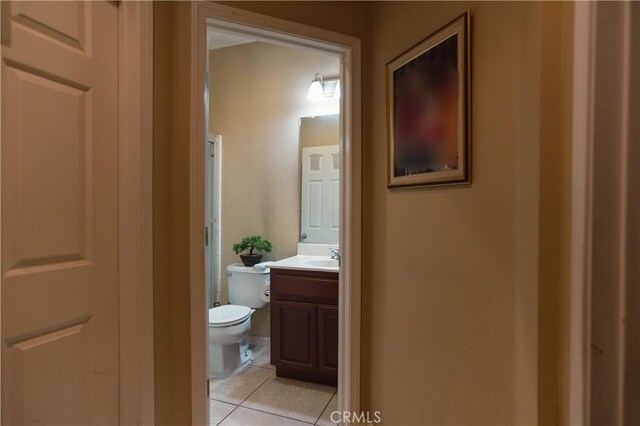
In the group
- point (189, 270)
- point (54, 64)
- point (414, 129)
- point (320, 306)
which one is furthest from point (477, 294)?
point (54, 64)

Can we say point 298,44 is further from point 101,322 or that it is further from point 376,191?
point 101,322

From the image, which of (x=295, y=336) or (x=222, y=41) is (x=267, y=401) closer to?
(x=295, y=336)

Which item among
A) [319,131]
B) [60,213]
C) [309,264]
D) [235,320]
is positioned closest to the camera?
[60,213]

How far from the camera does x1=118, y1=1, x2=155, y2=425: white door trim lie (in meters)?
1.07

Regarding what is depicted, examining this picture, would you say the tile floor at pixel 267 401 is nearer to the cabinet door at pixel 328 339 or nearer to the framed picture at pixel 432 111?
the cabinet door at pixel 328 339

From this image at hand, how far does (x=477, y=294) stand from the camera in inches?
38.7

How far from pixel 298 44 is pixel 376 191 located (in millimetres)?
768

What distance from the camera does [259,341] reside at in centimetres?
267

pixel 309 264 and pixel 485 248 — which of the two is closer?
pixel 485 248

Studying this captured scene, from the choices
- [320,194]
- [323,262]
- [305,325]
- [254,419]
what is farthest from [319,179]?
[254,419]

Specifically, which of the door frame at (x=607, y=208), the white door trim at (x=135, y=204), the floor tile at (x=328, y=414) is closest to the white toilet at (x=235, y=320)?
the floor tile at (x=328, y=414)

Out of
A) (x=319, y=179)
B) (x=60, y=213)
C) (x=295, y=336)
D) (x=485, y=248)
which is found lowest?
(x=295, y=336)

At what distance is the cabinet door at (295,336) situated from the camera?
2004 mm

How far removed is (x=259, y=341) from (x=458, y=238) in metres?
2.16
